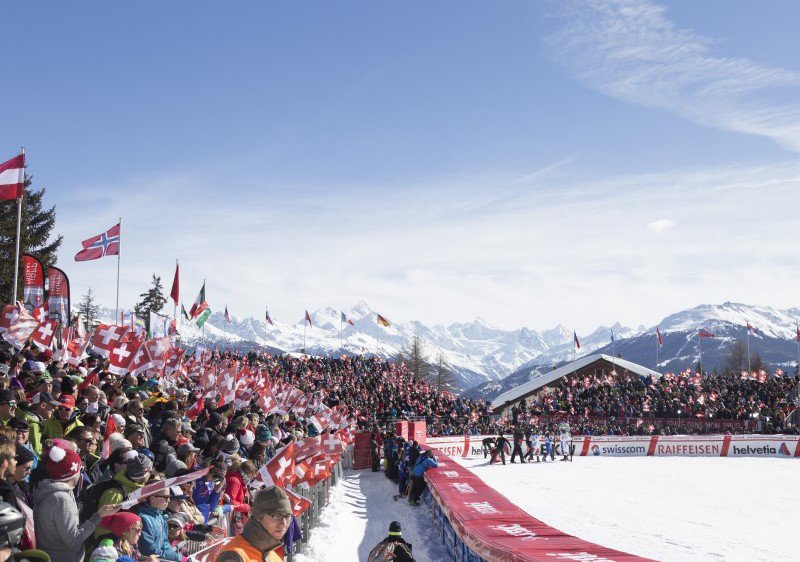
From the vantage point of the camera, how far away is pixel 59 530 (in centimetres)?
529

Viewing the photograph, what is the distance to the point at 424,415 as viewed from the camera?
39562mm

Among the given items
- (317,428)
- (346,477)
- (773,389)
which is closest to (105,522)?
(317,428)

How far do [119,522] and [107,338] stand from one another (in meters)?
12.0

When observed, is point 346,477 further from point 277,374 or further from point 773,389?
point 773,389

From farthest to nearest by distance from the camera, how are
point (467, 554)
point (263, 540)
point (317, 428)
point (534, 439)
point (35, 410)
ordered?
point (534, 439)
point (317, 428)
point (467, 554)
point (35, 410)
point (263, 540)

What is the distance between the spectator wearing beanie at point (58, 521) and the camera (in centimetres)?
529

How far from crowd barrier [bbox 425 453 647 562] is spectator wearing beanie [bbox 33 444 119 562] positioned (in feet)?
13.4

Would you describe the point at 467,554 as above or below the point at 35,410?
below

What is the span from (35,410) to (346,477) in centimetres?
1873

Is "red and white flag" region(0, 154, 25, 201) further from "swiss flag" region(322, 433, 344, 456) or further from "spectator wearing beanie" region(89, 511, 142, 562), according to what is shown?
"spectator wearing beanie" region(89, 511, 142, 562)

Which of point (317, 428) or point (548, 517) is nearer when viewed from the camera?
point (548, 517)

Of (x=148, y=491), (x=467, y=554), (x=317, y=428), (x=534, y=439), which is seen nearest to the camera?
(x=148, y=491)

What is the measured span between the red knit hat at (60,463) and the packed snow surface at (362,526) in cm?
700

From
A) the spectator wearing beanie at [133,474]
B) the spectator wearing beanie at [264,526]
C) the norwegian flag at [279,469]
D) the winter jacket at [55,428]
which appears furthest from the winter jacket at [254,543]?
the winter jacket at [55,428]
